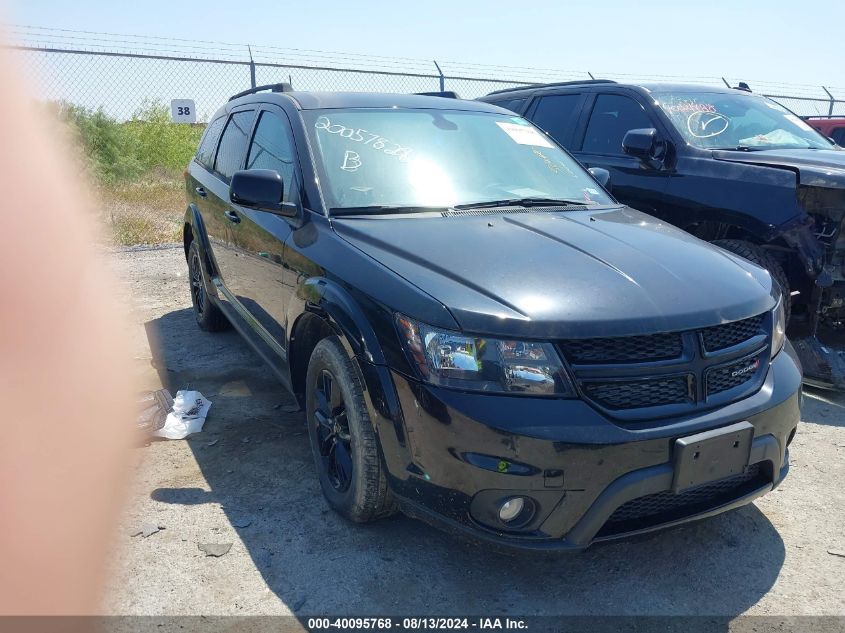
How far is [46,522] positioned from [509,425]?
2102 millimetres

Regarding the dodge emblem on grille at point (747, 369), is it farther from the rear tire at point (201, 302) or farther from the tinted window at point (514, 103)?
the tinted window at point (514, 103)

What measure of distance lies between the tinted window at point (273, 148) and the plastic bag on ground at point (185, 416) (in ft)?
4.78

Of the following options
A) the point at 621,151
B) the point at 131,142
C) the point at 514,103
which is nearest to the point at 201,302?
the point at 514,103

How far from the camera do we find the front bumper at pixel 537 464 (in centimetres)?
225

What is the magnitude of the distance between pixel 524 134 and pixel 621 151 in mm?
2077

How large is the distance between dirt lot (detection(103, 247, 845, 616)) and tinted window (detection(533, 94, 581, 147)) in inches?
142

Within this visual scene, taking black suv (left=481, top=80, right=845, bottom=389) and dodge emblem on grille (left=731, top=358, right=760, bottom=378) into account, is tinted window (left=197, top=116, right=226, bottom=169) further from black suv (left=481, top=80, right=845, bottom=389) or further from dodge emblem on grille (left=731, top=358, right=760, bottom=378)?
dodge emblem on grille (left=731, top=358, right=760, bottom=378)

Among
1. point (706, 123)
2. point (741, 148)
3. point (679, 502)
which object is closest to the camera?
point (679, 502)

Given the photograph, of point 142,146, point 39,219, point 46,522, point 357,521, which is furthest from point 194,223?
point 142,146

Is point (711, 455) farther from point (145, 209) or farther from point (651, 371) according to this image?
point (145, 209)

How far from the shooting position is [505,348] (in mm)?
2324

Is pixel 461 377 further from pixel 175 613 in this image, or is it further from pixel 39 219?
→ pixel 39 219

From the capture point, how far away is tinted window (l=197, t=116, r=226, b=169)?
17.4ft

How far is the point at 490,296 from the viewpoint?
2441 mm
